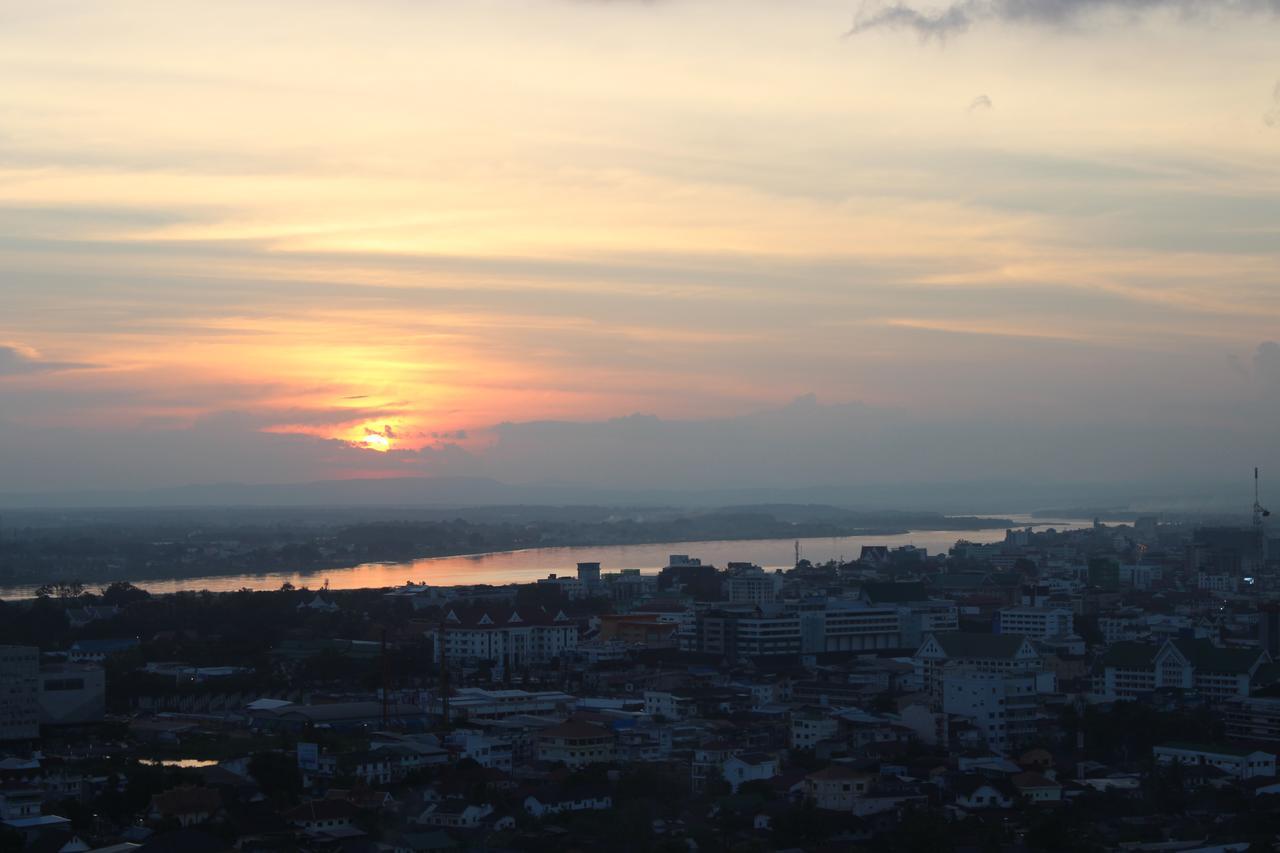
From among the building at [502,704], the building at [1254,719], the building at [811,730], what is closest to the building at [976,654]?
the building at [1254,719]

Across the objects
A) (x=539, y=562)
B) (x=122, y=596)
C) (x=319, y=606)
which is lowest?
(x=319, y=606)

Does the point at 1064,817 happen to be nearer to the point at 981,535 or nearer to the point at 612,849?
the point at 612,849

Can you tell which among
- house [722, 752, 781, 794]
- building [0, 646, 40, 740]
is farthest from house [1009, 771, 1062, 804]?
Answer: building [0, 646, 40, 740]

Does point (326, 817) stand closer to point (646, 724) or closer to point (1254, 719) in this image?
point (646, 724)

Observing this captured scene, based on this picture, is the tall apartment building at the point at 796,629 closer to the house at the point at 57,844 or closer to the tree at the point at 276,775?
the tree at the point at 276,775

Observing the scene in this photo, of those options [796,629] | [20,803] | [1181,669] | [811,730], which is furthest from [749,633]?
[20,803]

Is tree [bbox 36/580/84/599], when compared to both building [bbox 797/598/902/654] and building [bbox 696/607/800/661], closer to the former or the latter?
building [bbox 696/607/800/661]

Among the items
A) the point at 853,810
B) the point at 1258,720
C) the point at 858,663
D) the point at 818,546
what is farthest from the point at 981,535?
the point at 853,810
